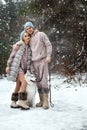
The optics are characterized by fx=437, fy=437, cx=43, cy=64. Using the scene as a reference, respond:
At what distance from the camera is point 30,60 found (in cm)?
900

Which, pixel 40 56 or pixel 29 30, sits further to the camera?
pixel 29 30

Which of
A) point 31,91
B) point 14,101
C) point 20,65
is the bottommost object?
point 14,101

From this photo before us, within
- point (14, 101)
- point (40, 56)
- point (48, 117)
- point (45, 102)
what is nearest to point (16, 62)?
point (40, 56)

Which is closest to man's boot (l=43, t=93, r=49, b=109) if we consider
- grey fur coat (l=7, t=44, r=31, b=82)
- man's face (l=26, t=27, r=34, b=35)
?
grey fur coat (l=7, t=44, r=31, b=82)

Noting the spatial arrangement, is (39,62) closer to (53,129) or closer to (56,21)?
(53,129)

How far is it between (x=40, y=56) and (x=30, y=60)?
0.24 m

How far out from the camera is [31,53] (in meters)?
9.00

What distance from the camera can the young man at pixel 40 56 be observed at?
8.91 m

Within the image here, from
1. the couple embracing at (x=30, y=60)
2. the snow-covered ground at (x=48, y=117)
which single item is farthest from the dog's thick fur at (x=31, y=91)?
the snow-covered ground at (x=48, y=117)

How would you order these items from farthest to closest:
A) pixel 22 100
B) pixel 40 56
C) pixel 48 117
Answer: pixel 40 56
pixel 22 100
pixel 48 117

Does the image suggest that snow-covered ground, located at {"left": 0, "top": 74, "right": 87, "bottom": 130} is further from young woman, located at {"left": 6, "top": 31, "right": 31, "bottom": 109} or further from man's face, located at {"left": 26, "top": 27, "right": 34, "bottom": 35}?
man's face, located at {"left": 26, "top": 27, "right": 34, "bottom": 35}

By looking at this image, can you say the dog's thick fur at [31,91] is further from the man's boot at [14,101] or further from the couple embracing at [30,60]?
the man's boot at [14,101]

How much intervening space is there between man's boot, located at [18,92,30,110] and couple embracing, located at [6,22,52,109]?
0.06 metres

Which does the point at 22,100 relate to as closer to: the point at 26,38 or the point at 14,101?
the point at 14,101
